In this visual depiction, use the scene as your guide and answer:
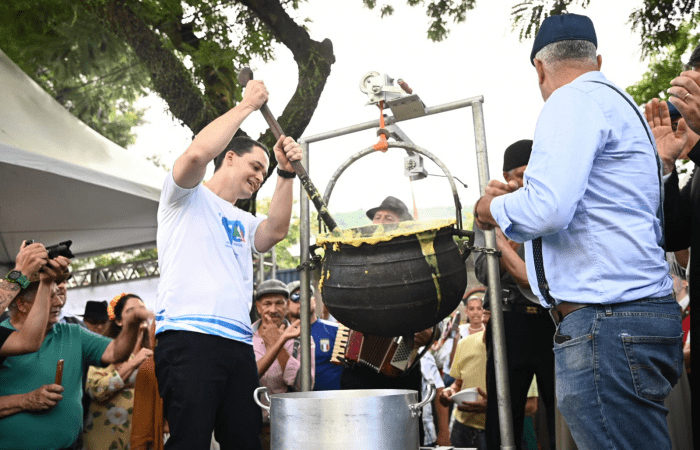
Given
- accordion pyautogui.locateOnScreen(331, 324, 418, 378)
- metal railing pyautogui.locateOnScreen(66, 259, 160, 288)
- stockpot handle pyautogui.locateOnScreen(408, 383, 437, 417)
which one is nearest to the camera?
stockpot handle pyautogui.locateOnScreen(408, 383, 437, 417)

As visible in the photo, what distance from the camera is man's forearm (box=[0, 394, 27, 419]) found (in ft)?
10.2

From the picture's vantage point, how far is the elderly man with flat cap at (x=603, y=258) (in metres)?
1.59

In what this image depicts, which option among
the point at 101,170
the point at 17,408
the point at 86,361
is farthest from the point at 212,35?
the point at 17,408

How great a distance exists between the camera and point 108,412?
4031mm

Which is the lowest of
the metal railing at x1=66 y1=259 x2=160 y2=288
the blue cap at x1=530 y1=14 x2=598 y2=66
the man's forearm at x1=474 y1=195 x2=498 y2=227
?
the man's forearm at x1=474 y1=195 x2=498 y2=227

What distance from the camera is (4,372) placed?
3.22m

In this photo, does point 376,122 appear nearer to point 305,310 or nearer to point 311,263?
point 311,263

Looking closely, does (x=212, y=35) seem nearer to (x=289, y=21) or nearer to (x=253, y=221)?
(x=289, y=21)

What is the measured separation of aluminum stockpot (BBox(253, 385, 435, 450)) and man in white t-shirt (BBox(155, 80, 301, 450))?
1.76 ft

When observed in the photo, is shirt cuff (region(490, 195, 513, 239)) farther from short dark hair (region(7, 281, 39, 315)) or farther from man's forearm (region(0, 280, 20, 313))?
short dark hair (region(7, 281, 39, 315))

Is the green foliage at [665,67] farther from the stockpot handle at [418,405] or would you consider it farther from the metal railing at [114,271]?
the metal railing at [114,271]

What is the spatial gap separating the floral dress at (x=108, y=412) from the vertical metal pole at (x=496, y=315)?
2.66 m

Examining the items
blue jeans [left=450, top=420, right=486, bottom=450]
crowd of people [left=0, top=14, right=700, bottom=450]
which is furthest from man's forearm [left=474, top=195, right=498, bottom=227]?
blue jeans [left=450, top=420, right=486, bottom=450]

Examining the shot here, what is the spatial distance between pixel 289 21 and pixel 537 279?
19.0 feet
